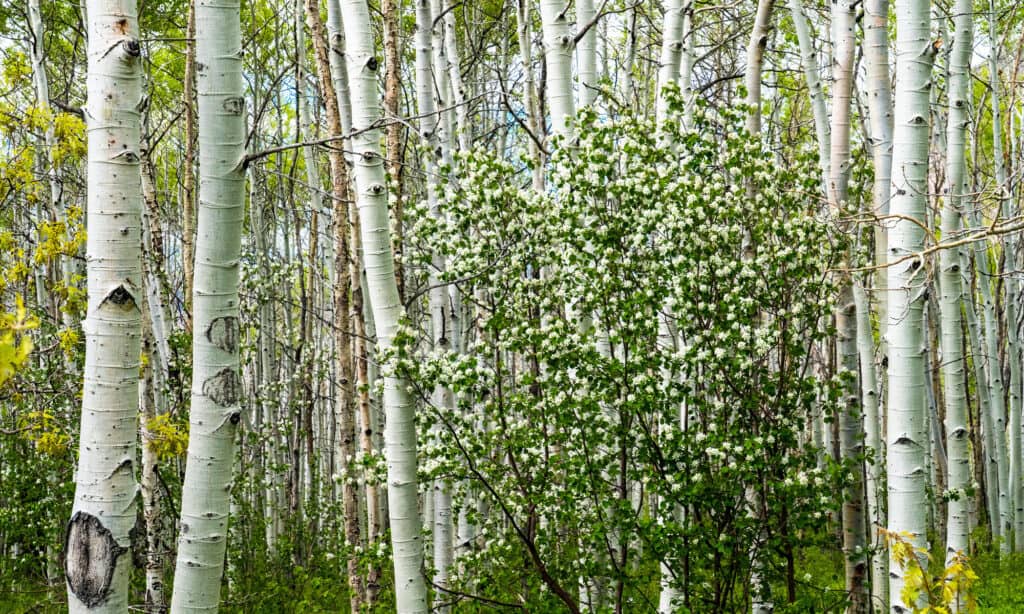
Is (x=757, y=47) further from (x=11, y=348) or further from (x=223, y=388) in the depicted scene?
(x=11, y=348)

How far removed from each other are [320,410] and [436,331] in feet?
38.2

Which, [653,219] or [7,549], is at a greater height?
[653,219]

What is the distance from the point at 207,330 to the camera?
2.87 m

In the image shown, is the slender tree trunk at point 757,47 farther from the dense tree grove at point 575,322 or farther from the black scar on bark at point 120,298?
the black scar on bark at point 120,298

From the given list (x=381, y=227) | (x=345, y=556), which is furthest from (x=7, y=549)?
(x=381, y=227)

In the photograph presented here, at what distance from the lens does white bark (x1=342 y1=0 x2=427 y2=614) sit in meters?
4.07

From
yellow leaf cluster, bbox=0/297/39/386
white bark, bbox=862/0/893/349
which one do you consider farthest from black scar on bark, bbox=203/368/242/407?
white bark, bbox=862/0/893/349

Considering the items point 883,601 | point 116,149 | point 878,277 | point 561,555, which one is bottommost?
point 883,601

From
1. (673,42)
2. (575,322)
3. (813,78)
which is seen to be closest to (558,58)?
(673,42)

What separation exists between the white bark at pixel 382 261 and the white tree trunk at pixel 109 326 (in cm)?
148

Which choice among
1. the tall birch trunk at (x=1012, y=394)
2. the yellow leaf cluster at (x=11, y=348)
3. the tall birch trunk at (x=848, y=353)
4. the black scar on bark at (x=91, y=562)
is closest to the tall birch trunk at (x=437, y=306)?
the tall birch trunk at (x=848, y=353)

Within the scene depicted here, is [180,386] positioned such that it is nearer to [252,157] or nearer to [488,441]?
[488,441]

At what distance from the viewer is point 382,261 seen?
13.6ft

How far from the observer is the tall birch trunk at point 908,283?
3846 millimetres
